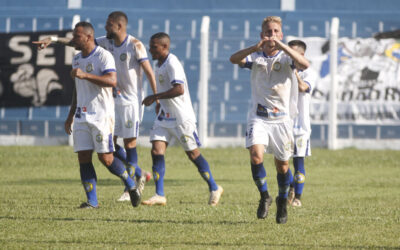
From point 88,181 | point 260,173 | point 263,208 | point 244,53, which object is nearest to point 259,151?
point 260,173

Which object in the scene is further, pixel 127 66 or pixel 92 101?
pixel 127 66

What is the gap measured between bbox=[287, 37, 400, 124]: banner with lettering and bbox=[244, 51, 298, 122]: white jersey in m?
A: 12.6

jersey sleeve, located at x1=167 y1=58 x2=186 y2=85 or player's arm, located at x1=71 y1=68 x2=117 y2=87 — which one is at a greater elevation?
jersey sleeve, located at x1=167 y1=58 x2=186 y2=85

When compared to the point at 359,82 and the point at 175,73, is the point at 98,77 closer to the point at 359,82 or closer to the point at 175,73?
the point at 175,73

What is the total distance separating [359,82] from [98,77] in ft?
42.9

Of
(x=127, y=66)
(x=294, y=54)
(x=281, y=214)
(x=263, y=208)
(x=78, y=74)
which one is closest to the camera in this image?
(x=294, y=54)

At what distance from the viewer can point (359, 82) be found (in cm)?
2067

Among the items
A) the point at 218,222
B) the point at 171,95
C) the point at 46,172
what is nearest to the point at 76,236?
the point at 218,222

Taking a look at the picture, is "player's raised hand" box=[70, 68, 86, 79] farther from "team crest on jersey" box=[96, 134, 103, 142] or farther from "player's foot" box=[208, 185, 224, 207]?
"player's foot" box=[208, 185, 224, 207]

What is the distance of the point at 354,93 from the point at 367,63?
80 centimetres

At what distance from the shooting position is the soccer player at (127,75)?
32.5 ft

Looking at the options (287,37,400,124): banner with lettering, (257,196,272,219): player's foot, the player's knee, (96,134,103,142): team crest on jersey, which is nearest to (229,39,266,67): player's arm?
(257,196,272,219): player's foot

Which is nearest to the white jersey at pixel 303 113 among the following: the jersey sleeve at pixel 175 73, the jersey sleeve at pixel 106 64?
the jersey sleeve at pixel 175 73

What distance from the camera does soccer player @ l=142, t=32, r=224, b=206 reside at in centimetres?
967
